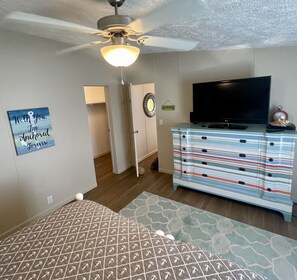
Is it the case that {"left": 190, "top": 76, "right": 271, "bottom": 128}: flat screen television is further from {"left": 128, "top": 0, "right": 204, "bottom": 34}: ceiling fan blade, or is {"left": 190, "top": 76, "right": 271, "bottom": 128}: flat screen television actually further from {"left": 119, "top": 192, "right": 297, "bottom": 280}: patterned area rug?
{"left": 128, "top": 0, "right": 204, "bottom": 34}: ceiling fan blade

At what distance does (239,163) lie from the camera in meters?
2.76

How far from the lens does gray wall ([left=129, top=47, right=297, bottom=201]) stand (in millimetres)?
2664

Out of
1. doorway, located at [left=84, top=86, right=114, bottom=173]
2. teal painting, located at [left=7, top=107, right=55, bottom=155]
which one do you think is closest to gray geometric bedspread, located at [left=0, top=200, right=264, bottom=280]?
teal painting, located at [left=7, top=107, right=55, bottom=155]

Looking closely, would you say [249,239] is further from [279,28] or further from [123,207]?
[279,28]

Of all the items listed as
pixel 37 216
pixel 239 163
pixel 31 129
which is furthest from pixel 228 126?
pixel 37 216

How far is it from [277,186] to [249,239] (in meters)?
0.81

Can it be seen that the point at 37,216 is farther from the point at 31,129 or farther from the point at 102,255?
the point at 102,255

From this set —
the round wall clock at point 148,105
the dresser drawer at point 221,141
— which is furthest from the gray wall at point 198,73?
the round wall clock at point 148,105

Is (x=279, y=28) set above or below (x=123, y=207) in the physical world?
above

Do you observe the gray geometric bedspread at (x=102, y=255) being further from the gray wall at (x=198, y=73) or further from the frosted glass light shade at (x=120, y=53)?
the gray wall at (x=198, y=73)

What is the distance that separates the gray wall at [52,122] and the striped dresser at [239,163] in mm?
1714

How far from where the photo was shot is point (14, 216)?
2.54m

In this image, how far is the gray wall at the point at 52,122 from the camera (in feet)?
7.79

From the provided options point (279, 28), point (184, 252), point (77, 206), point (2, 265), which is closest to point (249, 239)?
point (184, 252)
